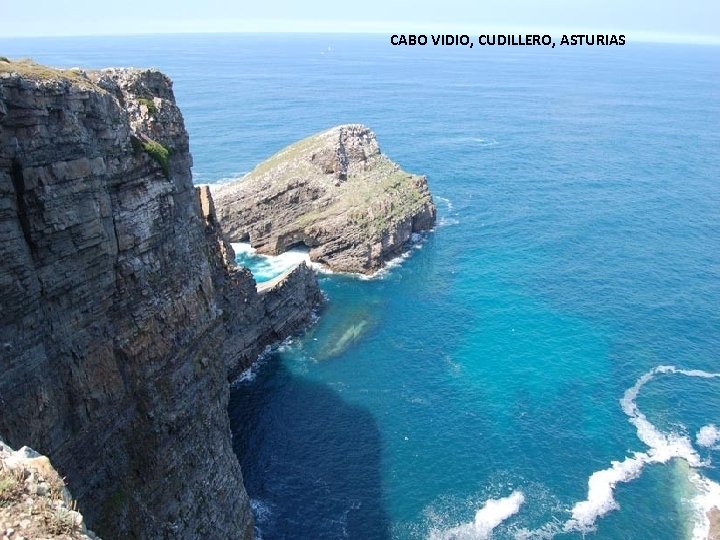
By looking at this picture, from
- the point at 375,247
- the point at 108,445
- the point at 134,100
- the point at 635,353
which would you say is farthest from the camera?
the point at 375,247

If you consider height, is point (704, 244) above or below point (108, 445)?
below

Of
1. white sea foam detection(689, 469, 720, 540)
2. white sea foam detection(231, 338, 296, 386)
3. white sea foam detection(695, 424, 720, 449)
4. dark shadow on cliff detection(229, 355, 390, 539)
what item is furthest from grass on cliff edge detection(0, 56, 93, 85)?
white sea foam detection(695, 424, 720, 449)

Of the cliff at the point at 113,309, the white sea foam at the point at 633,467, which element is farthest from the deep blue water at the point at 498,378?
the cliff at the point at 113,309

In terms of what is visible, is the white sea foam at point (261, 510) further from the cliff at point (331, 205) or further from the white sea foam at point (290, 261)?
the cliff at point (331, 205)

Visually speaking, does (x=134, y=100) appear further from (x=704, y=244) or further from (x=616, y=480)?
(x=704, y=244)

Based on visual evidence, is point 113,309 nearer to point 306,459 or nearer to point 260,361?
point 306,459

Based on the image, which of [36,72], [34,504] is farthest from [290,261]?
[34,504]

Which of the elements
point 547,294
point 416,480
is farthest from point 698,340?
point 416,480
